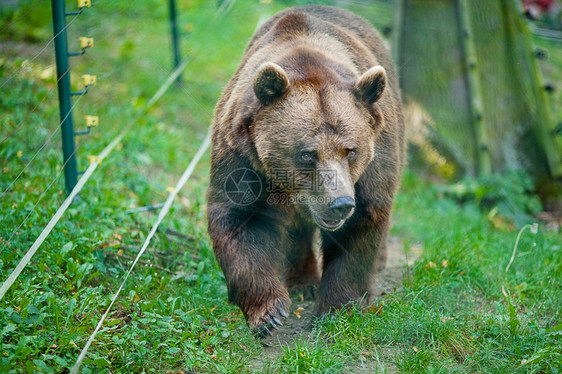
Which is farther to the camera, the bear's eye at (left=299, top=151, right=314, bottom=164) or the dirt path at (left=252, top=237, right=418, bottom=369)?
the dirt path at (left=252, top=237, right=418, bottom=369)

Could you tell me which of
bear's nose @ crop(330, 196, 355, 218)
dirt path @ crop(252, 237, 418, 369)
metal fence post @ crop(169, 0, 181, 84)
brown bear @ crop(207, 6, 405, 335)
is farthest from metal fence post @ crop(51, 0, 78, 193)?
metal fence post @ crop(169, 0, 181, 84)

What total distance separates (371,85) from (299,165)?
2.54 feet

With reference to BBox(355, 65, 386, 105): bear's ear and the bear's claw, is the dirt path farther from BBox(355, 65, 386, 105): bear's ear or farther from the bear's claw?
BBox(355, 65, 386, 105): bear's ear

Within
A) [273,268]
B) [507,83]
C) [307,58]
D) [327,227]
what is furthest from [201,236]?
[507,83]

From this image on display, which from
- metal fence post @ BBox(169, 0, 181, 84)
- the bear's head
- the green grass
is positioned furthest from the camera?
metal fence post @ BBox(169, 0, 181, 84)

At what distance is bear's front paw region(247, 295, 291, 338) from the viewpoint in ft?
12.8

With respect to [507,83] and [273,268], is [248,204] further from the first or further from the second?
[507,83]

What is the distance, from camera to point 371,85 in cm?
387

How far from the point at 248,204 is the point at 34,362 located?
1.71 m

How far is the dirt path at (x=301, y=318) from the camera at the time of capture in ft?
12.6

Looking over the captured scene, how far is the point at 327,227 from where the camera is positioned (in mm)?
3848

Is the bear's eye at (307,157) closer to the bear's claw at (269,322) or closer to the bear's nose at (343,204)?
the bear's nose at (343,204)

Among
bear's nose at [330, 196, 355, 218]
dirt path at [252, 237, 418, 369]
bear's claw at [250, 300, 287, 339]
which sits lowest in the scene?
dirt path at [252, 237, 418, 369]

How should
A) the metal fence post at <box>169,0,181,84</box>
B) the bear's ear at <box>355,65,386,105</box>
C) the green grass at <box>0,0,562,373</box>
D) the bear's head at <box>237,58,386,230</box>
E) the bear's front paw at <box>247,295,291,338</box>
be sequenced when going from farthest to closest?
the metal fence post at <box>169,0,181,84</box> < the bear's front paw at <box>247,295,291,338</box> < the bear's ear at <box>355,65,386,105</box> < the bear's head at <box>237,58,386,230</box> < the green grass at <box>0,0,562,373</box>
